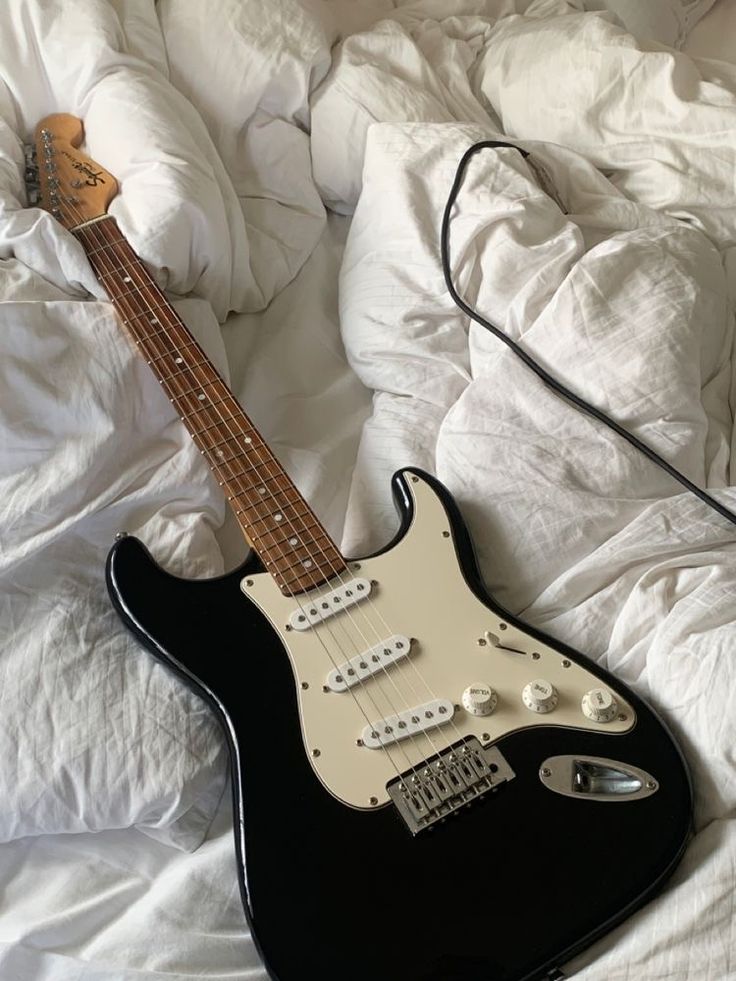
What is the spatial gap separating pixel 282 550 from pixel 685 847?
1.23 ft

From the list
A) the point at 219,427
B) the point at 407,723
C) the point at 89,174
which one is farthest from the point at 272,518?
the point at 89,174

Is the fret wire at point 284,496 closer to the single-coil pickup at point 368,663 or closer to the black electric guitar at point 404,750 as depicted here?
the black electric guitar at point 404,750

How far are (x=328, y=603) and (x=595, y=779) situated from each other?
0.79 feet

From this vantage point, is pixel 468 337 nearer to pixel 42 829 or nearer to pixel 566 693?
pixel 566 693

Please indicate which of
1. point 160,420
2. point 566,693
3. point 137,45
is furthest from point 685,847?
point 137,45

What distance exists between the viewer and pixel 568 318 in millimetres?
813

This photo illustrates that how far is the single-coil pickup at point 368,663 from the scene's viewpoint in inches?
26.6

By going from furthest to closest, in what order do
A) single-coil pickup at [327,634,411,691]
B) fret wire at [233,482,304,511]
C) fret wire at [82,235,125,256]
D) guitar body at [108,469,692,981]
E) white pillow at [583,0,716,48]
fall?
white pillow at [583,0,716,48] < fret wire at [82,235,125,256] < fret wire at [233,482,304,511] < single-coil pickup at [327,634,411,691] < guitar body at [108,469,692,981]

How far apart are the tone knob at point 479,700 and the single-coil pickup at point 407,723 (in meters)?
0.01

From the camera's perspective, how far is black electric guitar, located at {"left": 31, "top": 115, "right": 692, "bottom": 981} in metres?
0.57

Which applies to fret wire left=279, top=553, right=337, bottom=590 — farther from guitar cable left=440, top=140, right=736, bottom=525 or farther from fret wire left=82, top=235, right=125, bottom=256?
fret wire left=82, top=235, right=125, bottom=256

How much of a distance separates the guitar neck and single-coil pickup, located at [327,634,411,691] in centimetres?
8

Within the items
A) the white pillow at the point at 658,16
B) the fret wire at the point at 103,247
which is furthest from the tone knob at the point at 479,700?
the white pillow at the point at 658,16

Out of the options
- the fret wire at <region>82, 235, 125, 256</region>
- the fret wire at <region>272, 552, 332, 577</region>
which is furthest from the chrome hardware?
the fret wire at <region>82, 235, 125, 256</region>
